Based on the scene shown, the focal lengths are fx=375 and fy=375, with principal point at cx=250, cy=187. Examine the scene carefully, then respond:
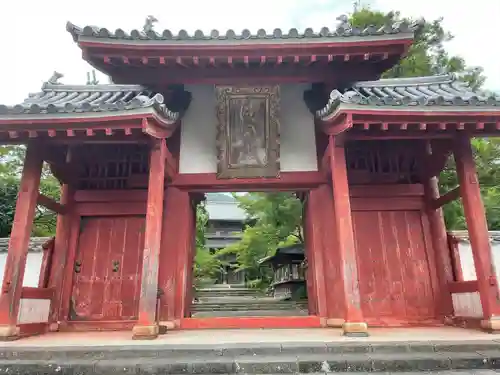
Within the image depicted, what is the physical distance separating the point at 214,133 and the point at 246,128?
729mm

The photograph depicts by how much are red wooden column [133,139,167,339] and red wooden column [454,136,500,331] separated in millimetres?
4885

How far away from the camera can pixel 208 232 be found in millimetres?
38219

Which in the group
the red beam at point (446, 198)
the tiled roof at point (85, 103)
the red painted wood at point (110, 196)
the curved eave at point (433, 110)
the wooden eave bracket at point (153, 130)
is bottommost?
the red beam at point (446, 198)

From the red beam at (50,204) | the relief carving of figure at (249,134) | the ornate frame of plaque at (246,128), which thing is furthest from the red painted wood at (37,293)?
the relief carving of figure at (249,134)

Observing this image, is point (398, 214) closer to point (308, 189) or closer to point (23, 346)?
point (308, 189)

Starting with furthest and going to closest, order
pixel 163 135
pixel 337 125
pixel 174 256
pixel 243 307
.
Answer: pixel 243 307 < pixel 174 256 < pixel 163 135 < pixel 337 125

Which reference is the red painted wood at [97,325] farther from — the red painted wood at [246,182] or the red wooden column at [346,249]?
the red wooden column at [346,249]

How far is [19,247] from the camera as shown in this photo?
19.0 ft

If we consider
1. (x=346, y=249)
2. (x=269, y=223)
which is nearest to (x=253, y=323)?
(x=346, y=249)

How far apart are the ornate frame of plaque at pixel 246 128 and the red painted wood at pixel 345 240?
1324 mm

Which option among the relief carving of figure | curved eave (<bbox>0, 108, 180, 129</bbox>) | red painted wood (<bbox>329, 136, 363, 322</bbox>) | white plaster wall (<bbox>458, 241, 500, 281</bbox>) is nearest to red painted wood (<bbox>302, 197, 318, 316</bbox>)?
red painted wood (<bbox>329, 136, 363, 322</bbox>)

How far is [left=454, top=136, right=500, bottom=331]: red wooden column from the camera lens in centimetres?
558

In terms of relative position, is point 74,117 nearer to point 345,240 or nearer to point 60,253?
Result: point 60,253

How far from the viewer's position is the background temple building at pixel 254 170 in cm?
586
